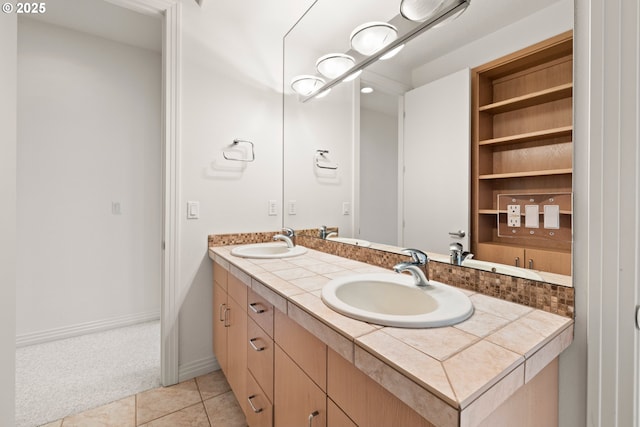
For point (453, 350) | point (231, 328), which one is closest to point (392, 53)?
point (453, 350)

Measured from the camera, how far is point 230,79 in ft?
6.51

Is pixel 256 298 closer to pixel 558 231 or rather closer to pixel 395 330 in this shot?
pixel 395 330

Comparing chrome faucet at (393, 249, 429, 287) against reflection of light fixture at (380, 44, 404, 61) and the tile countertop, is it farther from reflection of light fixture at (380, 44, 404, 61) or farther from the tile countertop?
reflection of light fixture at (380, 44, 404, 61)

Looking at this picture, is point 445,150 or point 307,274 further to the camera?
point 307,274

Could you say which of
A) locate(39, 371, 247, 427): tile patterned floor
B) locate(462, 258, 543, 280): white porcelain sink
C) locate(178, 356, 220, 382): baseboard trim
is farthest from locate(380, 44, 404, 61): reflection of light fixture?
locate(178, 356, 220, 382): baseboard trim

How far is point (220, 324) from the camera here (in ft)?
5.79

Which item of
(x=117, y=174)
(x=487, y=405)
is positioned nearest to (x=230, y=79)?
(x=117, y=174)

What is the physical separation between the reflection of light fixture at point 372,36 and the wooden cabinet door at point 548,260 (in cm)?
110

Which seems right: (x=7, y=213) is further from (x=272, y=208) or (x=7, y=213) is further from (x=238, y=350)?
(x=272, y=208)

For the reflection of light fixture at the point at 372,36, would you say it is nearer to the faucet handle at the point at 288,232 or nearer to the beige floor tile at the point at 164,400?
the faucet handle at the point at 288,232

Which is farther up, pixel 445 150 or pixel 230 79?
pixel 230 79

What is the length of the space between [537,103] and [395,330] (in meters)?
0.81

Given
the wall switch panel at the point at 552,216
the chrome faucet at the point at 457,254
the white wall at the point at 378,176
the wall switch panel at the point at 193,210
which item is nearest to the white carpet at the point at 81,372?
the wall switch panel at the point at 193,210

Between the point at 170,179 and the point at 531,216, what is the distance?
1822 millimetres
